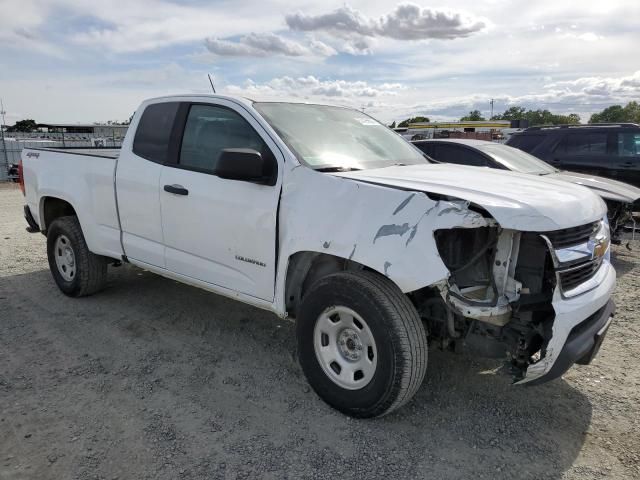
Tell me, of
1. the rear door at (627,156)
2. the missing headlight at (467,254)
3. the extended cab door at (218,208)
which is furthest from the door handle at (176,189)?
the rear door at (627,156)

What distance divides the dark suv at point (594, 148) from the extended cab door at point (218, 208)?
7.76 meters

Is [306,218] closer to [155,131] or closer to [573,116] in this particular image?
[155,131]

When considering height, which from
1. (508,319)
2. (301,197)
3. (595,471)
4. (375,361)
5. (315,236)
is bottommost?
(595,471)

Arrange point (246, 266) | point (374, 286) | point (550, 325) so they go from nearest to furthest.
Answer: point (550, 325) → point (374, 286) → point (246, 266)

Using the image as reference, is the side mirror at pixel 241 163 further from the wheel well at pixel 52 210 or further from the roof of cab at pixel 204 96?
the wheel well at pixel 52 210

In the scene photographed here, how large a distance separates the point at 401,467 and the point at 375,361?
571mm

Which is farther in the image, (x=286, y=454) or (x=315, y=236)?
(x=315, y=236)

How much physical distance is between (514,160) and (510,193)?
536 cm

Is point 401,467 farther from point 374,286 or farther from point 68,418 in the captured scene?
point 68,418

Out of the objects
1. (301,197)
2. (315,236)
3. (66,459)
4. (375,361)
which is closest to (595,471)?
(375,361)

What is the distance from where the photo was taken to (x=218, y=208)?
3650mm

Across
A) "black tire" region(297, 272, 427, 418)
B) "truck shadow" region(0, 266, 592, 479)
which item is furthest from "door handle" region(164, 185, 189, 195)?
"black tire" region(297, 272, 427, 418)

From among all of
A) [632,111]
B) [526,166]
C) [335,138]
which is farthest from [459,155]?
[632,111]

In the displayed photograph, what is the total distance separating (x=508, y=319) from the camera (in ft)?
9.34
